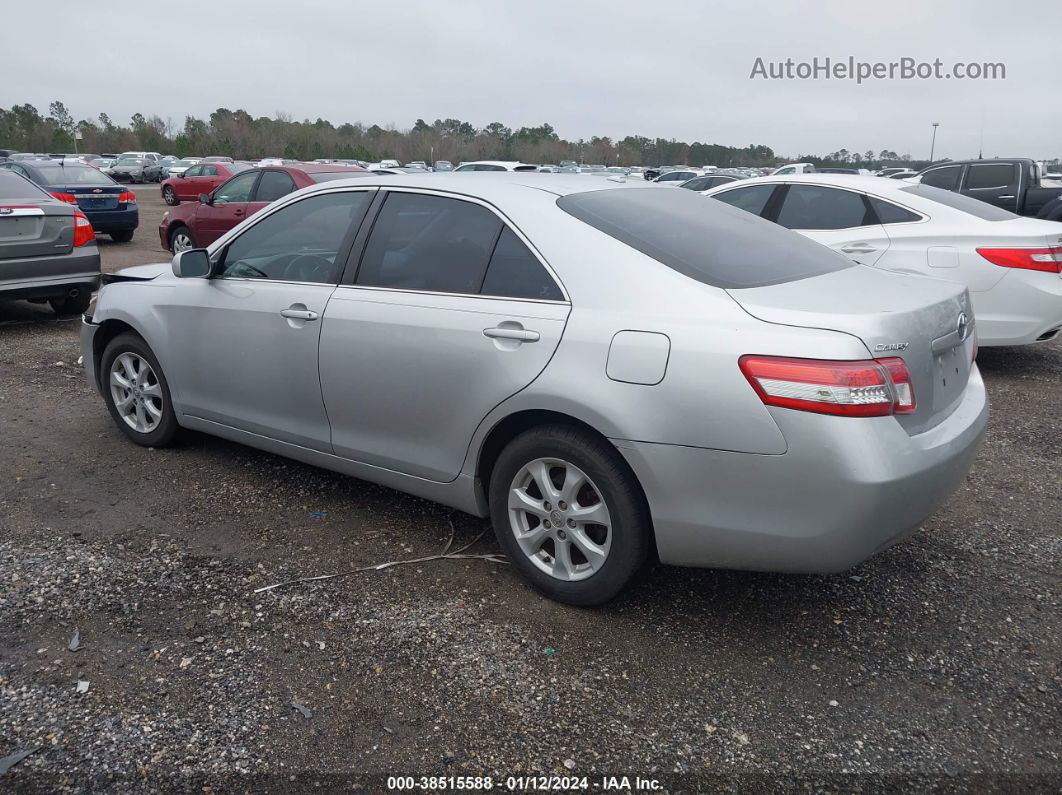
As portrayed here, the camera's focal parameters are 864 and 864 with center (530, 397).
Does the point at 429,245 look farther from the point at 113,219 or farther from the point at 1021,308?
the point at 113,219

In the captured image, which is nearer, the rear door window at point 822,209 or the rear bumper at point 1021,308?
the rear bumper at point 1021,308

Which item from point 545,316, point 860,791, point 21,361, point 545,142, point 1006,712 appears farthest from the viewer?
point 545,142

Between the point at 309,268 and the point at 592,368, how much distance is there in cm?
180

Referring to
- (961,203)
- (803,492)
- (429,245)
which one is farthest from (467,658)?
(961,203)

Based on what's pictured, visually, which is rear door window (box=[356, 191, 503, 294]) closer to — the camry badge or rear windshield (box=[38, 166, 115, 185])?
the camry badge

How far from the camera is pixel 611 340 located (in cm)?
307

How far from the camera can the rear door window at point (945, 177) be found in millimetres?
15562

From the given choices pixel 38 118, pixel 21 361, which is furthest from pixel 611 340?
pixel 38 118

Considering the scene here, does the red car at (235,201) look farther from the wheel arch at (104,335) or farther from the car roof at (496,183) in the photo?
the car roof at (496,183)

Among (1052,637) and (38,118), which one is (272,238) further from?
(38,118)

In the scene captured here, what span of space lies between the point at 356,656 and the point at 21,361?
19.0ft

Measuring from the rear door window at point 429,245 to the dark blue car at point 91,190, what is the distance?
42.1ft

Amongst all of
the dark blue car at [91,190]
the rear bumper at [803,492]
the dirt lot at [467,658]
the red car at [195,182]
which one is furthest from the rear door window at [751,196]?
the red car at [195,182]

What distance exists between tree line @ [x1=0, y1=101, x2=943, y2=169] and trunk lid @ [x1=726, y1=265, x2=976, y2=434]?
236 ft
